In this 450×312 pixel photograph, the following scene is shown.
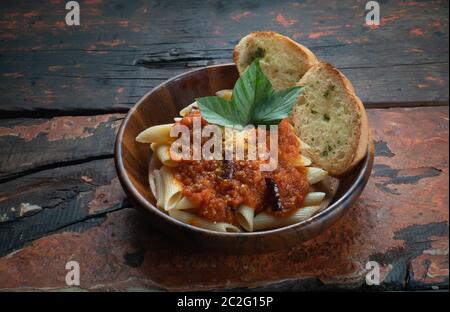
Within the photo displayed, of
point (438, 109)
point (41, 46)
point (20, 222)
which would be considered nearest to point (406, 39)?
point (438, 109)

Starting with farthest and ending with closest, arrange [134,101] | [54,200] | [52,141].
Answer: [134,101], [52,141], [54,200]

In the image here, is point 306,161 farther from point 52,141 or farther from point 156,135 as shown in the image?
point 52,141

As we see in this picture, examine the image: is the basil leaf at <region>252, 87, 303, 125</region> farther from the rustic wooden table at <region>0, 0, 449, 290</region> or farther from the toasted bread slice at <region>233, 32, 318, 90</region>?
the rustic wooden table at <region>0, 0, 449, 290</region>

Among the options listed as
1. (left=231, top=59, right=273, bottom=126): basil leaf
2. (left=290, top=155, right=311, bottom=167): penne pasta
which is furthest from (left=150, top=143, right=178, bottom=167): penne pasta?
(left=290, top=155, right=311, bottom=167): penne pasta

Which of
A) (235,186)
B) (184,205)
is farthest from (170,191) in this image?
(235,186)

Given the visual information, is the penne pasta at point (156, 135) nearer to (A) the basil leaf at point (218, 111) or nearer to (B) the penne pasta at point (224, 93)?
(A) the basil leaf at point (218, 111)

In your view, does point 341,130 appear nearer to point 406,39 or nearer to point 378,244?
point 378,244

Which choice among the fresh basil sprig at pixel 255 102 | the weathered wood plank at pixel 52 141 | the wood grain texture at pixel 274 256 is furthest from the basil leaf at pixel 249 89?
the weathered wood plank at pixel 52 141
